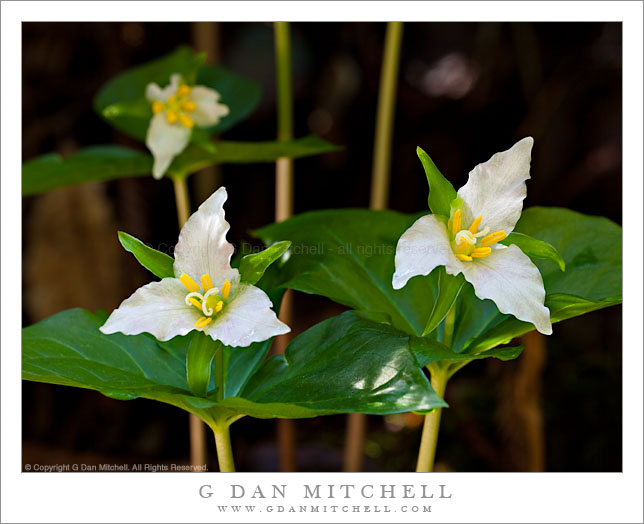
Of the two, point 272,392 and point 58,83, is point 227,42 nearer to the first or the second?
point 58,83

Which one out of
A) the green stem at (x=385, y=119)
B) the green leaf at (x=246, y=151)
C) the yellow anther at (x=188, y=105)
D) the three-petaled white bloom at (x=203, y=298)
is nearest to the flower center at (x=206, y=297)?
the three-petaled white bloom at (x=203, y=298)

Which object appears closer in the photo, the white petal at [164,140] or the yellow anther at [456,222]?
the yellow anther at [456,222]

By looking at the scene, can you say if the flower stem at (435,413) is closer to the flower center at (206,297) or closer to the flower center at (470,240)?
the flower center at (470,240)

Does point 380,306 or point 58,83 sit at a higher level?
point 58,83

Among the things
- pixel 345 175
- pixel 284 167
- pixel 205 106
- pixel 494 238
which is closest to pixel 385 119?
pixel 284 167

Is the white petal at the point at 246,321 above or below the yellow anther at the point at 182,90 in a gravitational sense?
below

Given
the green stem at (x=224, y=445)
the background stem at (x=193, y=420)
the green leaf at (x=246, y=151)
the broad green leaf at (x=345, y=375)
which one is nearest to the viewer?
the broad green leaf at (x=345, y=375)

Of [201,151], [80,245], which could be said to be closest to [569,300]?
[201,151]


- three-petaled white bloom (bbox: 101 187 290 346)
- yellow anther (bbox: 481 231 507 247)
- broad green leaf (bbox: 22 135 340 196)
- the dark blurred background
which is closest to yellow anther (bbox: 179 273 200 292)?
three-petaled white bloom (bbox: 101 187 290 346)
